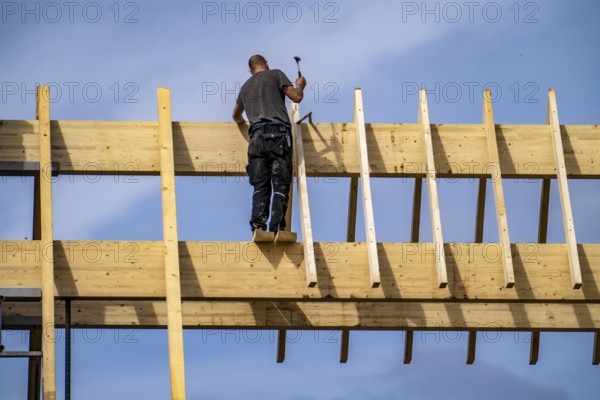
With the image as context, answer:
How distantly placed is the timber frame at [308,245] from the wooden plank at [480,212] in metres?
2.39

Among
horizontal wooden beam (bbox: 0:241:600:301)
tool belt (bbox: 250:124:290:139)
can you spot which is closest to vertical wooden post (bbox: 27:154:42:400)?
horizontal wooden beam (bbox: 0:241:600:301)

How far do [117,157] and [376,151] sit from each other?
226 centimetres

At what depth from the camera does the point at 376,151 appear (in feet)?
37.5

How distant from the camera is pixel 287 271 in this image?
10.9 meters

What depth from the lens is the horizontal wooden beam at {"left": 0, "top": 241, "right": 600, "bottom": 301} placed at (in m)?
10.8

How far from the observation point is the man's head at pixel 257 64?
11317mm

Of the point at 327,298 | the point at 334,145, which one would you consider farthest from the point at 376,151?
the point at 327,298

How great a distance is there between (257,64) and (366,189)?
4.94 ft

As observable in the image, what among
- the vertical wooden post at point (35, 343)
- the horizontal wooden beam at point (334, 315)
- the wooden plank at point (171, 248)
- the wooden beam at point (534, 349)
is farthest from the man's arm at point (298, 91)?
the wooden beam at point (534, 349)

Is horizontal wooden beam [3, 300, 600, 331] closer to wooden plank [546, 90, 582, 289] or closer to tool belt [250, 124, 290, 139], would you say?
wooden plank [546, 90, 582, 289]

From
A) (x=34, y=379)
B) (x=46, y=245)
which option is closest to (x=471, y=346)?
(x=34, y=379)

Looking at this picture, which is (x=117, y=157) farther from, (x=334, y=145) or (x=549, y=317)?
(x=549, y=317)

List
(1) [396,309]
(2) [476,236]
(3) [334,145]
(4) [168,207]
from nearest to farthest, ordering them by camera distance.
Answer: (4) [168,207]
(3) [334,145]
(1) [396,309]
(2) [476,236]

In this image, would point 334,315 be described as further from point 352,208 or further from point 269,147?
point 269,147
